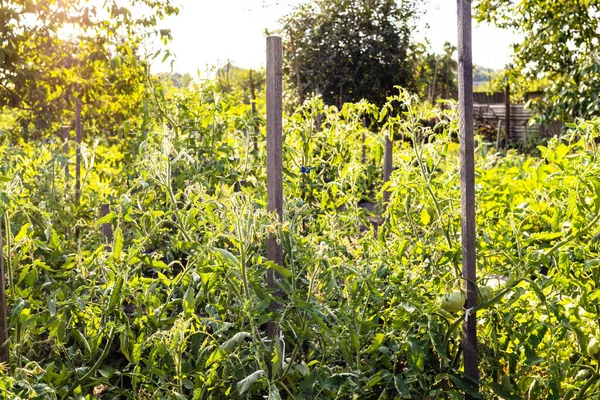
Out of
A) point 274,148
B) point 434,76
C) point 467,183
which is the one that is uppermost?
point 434,76

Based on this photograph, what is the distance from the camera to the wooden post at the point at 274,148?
1933 mm

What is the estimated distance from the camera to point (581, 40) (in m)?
8.69

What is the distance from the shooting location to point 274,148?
77.9 inches

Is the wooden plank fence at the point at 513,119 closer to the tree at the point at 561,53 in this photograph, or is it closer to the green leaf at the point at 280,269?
the tree at the point at 561,53

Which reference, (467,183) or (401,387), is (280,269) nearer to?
(401,387)

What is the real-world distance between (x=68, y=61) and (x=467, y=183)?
15.6 feet

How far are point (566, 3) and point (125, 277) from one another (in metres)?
8.26

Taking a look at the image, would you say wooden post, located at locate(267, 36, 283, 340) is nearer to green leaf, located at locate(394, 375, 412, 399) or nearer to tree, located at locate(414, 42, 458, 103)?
green leaf, located at locate(394, 375, 412, 399)

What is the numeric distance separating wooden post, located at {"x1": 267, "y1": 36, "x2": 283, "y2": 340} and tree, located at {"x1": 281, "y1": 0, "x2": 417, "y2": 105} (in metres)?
8.11

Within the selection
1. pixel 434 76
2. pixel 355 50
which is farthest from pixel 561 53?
pixel 434 76

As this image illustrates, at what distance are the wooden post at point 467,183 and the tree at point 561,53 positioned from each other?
618cm

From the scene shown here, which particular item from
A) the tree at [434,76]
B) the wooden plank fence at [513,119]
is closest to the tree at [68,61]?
the tree at [434,76]

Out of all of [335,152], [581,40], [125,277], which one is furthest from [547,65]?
[125,277]

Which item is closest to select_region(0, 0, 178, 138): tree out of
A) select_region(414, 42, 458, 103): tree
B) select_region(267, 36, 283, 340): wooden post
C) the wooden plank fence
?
select_region(267, 36, 283, 340): wooden post
